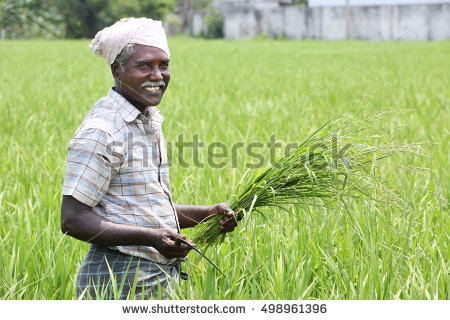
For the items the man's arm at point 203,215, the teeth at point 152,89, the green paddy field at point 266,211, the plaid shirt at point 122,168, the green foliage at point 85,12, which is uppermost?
the green foliage at point 85,12

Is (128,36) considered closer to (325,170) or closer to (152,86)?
(152,86)

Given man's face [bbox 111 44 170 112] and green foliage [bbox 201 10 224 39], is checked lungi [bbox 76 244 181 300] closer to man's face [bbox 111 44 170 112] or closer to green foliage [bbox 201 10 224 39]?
man's face [bbox 111 44 170 112]

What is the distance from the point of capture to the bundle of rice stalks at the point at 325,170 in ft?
5.36

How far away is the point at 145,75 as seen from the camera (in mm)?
1517

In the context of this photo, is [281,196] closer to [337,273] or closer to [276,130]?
[337,273]

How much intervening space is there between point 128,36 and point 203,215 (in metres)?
0.56

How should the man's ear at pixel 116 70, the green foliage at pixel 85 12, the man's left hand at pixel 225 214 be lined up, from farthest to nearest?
the green foliage at pixel 85 12 < the man's left hand at pixel 225 214 < the man's ear at pixel 116 70

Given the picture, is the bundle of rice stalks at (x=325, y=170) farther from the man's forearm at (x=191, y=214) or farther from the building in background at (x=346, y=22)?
the building in background at (x=346, y=22)

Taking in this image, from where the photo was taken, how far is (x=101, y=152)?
1.44 m

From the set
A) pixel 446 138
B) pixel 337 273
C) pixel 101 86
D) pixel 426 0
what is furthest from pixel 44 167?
pixel 426 0

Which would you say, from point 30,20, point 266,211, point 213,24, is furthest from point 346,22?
point 266,211

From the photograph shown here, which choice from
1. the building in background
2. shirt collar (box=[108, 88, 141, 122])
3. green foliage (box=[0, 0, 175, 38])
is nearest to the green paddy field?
shirt collar (box=[108, 88, 141, 122])

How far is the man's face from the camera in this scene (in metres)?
1.52

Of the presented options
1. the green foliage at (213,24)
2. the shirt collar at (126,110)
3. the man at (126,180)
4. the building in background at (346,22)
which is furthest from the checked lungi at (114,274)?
the green foliage at (213,24)
